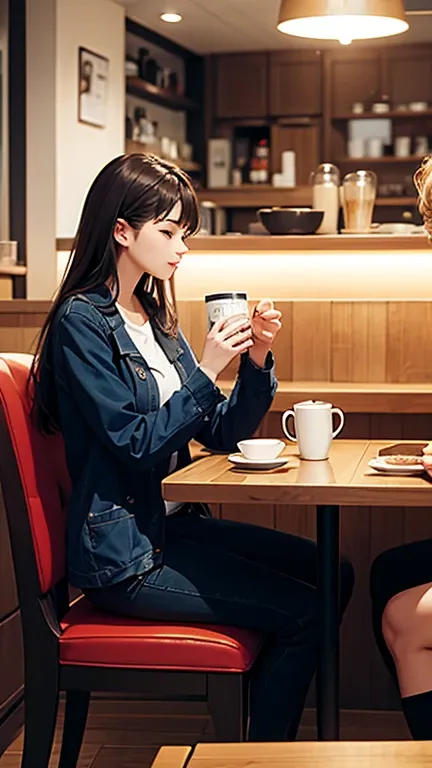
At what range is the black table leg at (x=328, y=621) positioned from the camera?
1993 mm

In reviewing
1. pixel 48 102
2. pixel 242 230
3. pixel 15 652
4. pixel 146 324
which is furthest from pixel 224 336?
pixel 242 230

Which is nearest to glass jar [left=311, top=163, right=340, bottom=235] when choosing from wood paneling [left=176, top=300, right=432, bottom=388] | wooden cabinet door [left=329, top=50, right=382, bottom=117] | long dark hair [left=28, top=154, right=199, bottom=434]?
wood paneling [left=176, top=300, right=432, bottom=388]

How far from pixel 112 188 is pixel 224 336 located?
0.34 m

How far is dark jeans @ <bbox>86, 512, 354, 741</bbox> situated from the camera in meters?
1.97

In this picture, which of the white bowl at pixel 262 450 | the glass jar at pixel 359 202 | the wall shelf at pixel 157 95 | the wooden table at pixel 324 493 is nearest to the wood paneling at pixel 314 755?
the wooden table at pixel 324 493

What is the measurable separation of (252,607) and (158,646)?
6.7 inches

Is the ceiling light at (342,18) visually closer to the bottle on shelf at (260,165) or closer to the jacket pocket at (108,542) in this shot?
the jacket pocket at (108,542)

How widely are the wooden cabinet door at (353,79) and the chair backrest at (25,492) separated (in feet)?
22.5

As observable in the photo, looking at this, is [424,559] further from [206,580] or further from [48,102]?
[48,102]

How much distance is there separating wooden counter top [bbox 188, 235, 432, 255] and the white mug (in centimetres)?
106

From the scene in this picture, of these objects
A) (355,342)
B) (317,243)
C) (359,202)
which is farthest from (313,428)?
(359,202)

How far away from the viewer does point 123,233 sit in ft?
6.87

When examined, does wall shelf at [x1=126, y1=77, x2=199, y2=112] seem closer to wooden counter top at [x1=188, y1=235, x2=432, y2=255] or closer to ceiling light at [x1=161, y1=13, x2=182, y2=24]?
ceiling light at [x1=161, y1=13, x2=182, y2=24]

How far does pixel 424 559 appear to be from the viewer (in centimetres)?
229
